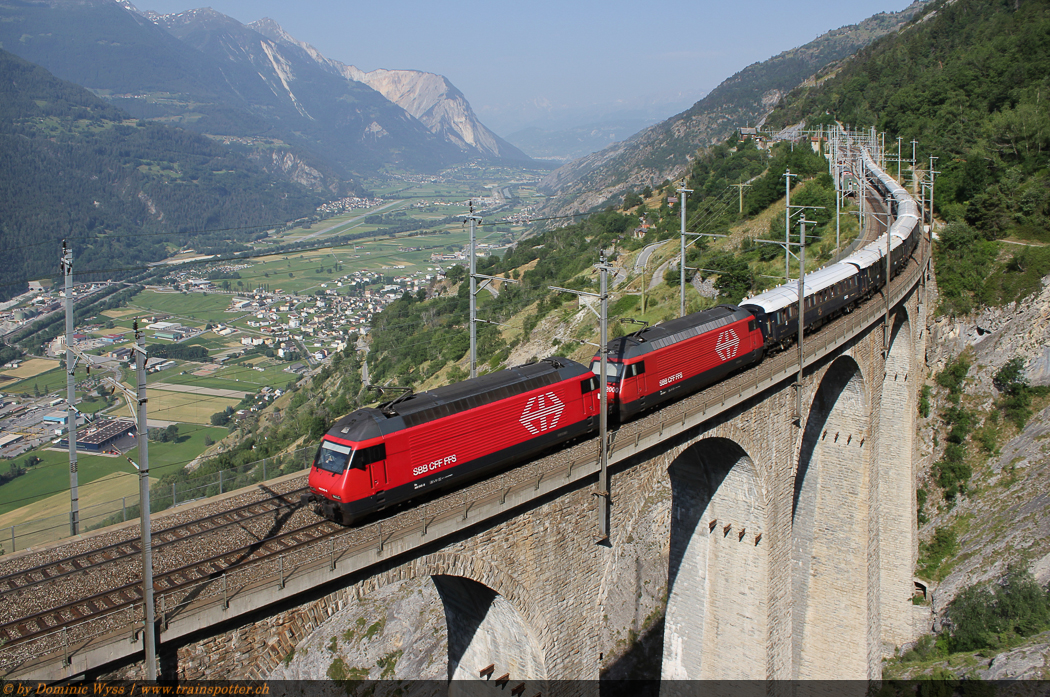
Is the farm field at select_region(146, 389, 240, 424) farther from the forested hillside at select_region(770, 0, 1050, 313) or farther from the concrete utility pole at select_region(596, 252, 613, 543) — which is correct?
the forested hillside at select_region(770, 0, 1050, 313)

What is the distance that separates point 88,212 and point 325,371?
70497mm

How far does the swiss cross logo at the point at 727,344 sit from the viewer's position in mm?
24484

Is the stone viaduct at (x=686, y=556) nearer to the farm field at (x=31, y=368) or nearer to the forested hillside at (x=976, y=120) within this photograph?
the forested hillside at (x=976, y=120)

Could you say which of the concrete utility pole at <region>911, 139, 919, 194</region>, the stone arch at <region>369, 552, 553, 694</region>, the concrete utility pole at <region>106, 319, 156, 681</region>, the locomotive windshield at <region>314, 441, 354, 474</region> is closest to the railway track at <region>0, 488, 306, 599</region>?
the locomotive windshield at <region>314, 441, 354, 474</region>

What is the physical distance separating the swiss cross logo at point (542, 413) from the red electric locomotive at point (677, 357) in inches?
97.1

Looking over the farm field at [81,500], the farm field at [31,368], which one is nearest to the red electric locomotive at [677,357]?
the farm field at [81,500]

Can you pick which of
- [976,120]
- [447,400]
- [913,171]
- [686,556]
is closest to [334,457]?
[447,400]

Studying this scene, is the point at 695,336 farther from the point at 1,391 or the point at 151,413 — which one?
the point at 151,413

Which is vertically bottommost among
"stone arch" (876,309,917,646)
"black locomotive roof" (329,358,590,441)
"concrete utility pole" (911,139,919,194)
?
"stone arch" (876,309,917,646)

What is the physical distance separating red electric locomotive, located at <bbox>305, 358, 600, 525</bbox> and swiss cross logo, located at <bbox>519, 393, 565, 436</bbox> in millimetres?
27

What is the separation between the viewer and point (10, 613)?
10.9 metres

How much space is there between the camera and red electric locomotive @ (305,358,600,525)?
14141mm

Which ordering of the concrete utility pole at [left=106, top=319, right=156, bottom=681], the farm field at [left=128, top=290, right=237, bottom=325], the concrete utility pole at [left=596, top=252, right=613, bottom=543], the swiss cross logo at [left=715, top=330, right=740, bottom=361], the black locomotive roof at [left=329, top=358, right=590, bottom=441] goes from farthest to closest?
1. the farm field at [left=128, top=290, right=237, bottom=325]
2. the swiss cross logo at [left=715, top=330, right=740, bottom=361]
3. the concrete utility pole at [left=596, top=252, right=613, bottom=543]
4. the black locomotive roof at [left=329, top=358, right=590, bottom=441]
5. the concrete utility pole at [left=106, top=319, right=156, bottom=681]

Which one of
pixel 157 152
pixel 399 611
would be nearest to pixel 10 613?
pixel 399 611
